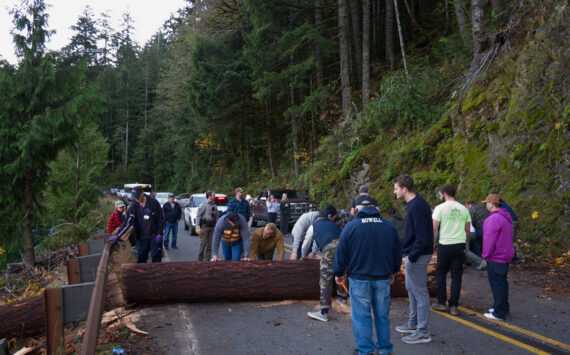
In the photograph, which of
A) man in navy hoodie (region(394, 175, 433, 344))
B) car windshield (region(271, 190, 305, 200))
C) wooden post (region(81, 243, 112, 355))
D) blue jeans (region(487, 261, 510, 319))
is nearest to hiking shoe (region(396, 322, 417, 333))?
man in navy hoodie (region(394, 175, 433, 344))

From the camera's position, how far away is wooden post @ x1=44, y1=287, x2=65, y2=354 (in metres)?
4.64

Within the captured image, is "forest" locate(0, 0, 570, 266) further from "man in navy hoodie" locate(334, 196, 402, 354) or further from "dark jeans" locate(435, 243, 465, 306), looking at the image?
"man in navy hoodie" locate(334, 196, 402, 354)

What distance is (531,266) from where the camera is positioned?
891 cm

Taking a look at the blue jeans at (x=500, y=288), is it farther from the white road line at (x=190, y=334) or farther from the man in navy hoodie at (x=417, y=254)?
the white road line at (x=190, y=334)

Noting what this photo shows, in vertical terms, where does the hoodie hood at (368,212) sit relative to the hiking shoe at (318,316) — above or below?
above

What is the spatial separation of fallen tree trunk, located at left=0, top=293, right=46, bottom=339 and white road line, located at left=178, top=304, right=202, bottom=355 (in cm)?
218

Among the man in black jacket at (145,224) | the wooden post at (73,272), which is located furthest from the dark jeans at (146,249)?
the wooden post at (73,272)

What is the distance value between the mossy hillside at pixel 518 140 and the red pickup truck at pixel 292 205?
324 cm

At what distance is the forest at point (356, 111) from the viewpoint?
428 inches

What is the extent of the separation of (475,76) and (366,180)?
19.5 feet

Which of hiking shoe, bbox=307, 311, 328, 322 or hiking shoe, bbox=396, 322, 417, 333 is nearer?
hiking shoe, bbox=396, 322, 417, 333

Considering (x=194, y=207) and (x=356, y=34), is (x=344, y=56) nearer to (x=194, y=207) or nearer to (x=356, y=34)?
(x=356, y=34)

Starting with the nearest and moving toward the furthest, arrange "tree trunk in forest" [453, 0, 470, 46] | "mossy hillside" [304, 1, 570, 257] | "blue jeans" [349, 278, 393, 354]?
"blue jeans" [349, 278, 393, 354]
"mossy hillside" [304, 1, 570, 257]
"tree trunk in forest" [453, 0, 470, 46]

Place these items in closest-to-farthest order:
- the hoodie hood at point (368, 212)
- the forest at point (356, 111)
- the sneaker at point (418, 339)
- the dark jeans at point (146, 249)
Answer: the hoodie hood at point (368, 212), the sneaker at point (418, 339), the dark jeans at point (146, 249), the forest at point (356, 111)
